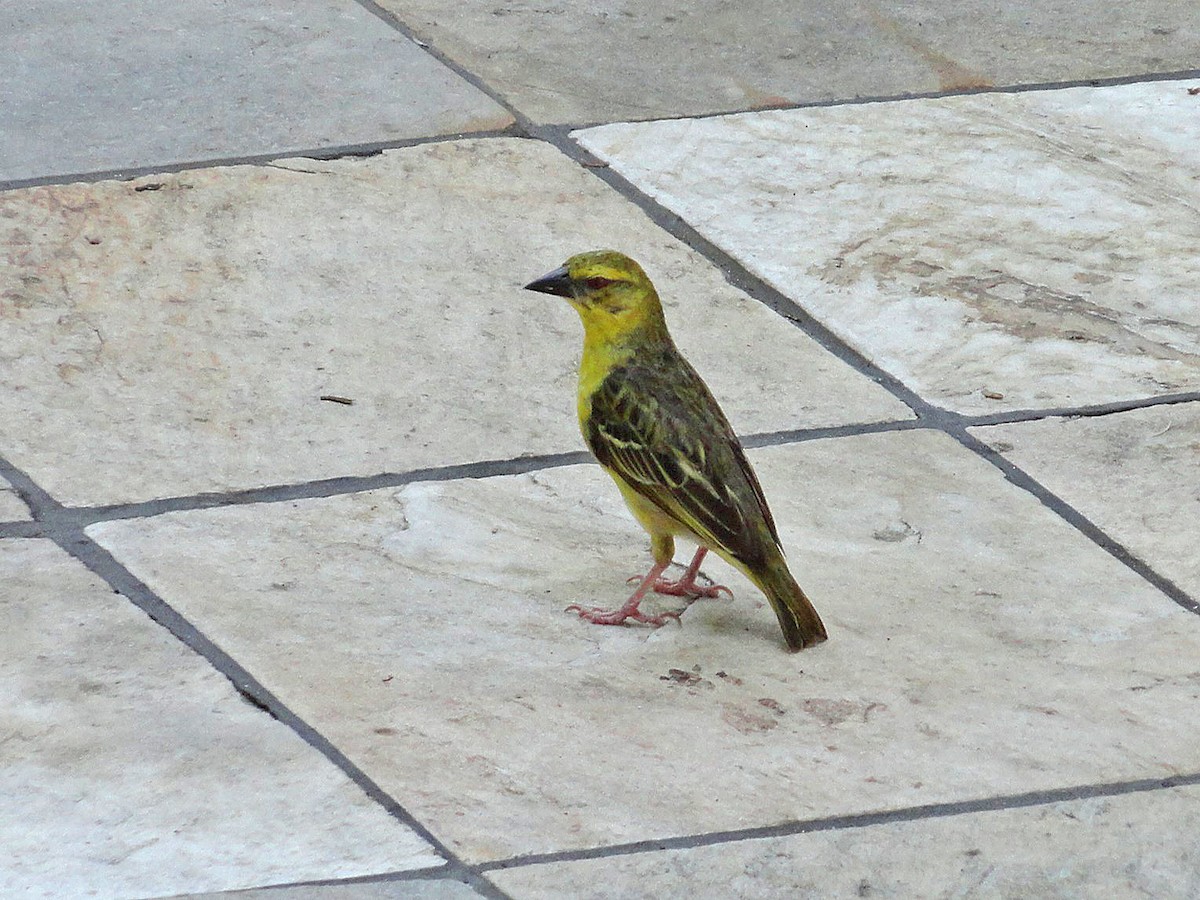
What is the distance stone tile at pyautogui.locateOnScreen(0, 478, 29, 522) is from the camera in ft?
16.9

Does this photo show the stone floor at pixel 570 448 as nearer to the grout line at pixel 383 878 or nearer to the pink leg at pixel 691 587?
the grout line at pixel 383 878

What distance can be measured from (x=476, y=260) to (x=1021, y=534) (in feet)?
7.32

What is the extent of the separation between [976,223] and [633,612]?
2.81 m

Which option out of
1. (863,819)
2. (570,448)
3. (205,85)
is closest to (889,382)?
(570,448)

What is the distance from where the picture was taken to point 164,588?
4867 millimetres

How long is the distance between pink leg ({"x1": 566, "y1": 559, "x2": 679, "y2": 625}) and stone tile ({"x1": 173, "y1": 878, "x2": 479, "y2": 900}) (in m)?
1.19

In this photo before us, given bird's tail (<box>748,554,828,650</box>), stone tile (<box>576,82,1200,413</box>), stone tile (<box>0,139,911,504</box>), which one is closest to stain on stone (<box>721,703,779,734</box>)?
bird's tail (<box>748,554,828,650</box>)

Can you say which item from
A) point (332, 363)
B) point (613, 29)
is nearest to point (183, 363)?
point (332, 363)

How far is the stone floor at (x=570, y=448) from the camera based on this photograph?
4.04 m

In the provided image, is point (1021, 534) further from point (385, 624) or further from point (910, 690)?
point (385, 624)

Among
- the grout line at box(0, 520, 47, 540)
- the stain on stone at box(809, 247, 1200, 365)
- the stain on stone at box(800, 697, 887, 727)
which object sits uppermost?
the stain on stone at box(809, 247, 1200, 365)

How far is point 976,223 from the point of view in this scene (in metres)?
7.07

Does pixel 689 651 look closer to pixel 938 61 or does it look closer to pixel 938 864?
pixel 938 864

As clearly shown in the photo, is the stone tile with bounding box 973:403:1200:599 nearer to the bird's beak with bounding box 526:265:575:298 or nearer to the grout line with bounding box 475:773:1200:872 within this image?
the grout line with bounding box 475:773:1200:872
